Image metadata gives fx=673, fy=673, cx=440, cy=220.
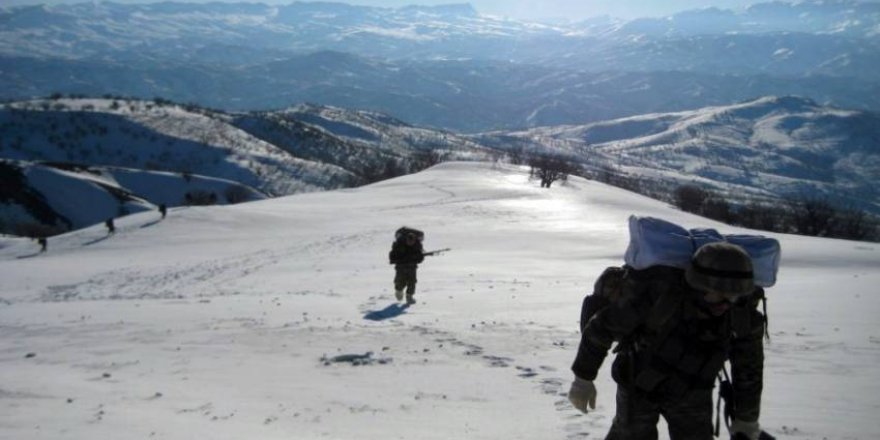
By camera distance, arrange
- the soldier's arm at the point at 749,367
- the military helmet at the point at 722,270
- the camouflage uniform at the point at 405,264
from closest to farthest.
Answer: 1. the military helmet at the point at 722,270
2. the soldier's arm at the point at 749,367
3. the camouflage uniform at the point at 405,264

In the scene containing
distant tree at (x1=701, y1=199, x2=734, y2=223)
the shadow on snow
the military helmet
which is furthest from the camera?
distant tree at (x1=701, y1=199, x2=734, y2=223)

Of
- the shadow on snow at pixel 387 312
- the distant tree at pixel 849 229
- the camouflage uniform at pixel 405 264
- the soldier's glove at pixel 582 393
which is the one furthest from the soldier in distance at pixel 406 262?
the distant tree at pixel 849 229

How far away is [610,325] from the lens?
4645 millimetres

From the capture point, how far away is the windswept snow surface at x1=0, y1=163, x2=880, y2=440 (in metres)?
6.98

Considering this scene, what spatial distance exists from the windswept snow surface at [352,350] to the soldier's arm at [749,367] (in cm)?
188

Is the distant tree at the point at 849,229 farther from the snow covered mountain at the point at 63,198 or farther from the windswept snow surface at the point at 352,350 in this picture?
the snow covered mountain at the point at 63,198

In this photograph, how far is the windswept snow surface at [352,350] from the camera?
698 centimetres

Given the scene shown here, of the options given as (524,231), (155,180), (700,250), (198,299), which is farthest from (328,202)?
(155,180)

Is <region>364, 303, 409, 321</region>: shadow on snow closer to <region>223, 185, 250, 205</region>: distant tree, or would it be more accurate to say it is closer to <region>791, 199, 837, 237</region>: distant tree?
<region>791, 199, 837, 237</region>: distant tree

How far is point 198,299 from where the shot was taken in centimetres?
1828

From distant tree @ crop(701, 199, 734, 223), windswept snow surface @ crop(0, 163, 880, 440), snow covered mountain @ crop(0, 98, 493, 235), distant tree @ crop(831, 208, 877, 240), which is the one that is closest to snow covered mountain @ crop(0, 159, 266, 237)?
snow covered mountain @ crop(0, 98, 493, 235)

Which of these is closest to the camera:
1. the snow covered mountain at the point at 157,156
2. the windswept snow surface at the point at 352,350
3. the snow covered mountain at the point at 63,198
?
the windswept snow surface at the point at 352,350

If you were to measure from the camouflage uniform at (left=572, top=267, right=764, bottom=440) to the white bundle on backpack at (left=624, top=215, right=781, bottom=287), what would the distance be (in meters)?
0.09

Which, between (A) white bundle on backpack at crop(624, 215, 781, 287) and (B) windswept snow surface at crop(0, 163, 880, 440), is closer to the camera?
(A) white bundle on backpack at crop(624, 215, 781, 287)
